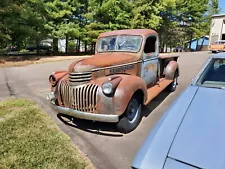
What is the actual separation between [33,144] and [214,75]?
3179 millimetres

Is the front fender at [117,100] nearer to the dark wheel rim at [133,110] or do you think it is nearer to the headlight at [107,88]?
the headlight at [107,88]

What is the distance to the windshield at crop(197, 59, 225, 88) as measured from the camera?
10.1ft

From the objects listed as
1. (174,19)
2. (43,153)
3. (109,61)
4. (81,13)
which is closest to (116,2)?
(81,13)

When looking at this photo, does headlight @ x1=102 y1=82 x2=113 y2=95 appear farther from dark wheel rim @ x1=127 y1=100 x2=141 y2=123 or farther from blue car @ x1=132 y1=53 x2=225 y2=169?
blue car @ x1=132 y1=53 x2=225 y2=169

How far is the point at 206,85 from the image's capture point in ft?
9.99

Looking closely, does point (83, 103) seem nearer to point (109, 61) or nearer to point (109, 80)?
point (109, 80)

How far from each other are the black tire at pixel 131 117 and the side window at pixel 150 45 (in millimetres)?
1645

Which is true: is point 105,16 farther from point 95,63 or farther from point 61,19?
point 95,63

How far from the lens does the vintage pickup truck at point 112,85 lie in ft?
11.3

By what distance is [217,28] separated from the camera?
33.0 m

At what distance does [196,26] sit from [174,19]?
492 cm

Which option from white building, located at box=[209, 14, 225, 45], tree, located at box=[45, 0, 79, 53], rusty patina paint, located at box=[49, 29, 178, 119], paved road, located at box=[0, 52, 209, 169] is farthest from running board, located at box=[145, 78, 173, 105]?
white building, located at box=[209, 14, 225, 45]

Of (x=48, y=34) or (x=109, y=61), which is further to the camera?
(x=48, y=34)

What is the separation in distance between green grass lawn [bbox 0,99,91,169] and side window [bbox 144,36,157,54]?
9.63 ft
